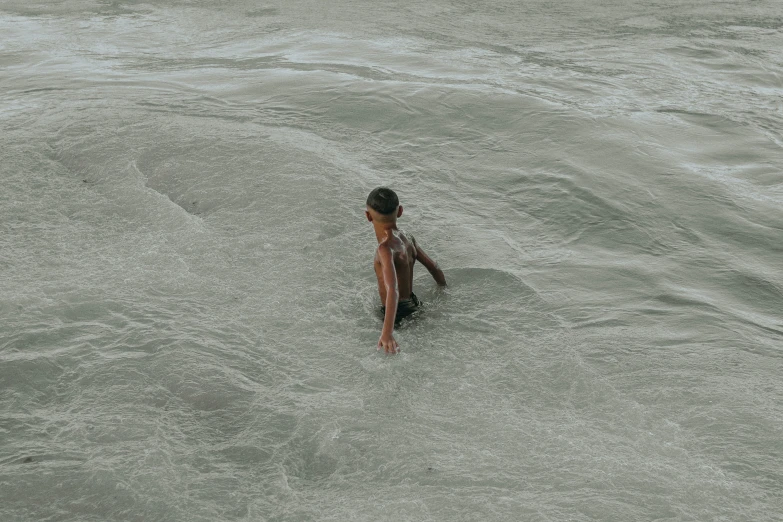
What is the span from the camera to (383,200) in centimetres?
460

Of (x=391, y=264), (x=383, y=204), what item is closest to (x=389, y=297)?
(x=391, y=264)

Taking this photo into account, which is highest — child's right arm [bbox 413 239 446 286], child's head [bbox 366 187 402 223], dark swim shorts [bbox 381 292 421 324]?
child's head [bbox 366 187 402 223]

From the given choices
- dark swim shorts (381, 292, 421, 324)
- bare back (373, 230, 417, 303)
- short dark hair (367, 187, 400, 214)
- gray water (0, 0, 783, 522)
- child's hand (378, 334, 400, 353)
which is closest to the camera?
gray water (0, 0, 783, 522)

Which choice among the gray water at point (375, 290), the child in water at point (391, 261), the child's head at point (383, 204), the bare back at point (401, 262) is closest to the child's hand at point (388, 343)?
the child in water at point (391, 261)

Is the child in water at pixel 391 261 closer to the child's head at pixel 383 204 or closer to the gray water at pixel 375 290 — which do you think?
the child's head at pixel 383 204

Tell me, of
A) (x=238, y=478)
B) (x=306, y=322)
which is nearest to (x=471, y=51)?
(x=306, y=322)

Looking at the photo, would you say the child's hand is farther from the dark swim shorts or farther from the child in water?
the dark swim shorts

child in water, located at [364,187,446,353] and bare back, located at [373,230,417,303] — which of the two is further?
bare back, located at [373,230,417,303]

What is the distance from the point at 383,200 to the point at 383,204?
0.8 inches

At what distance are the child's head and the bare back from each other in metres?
0.13

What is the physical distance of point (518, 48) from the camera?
10.2 m

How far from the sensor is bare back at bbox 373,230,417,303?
4.71 m

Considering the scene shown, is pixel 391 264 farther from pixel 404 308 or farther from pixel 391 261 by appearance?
pixel 404 308

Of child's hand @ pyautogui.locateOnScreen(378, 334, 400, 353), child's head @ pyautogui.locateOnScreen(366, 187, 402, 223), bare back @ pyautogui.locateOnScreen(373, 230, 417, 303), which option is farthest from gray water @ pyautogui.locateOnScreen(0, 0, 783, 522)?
child's head @ pyautogui.locateOnScreen(366, 187, 402, 223)
